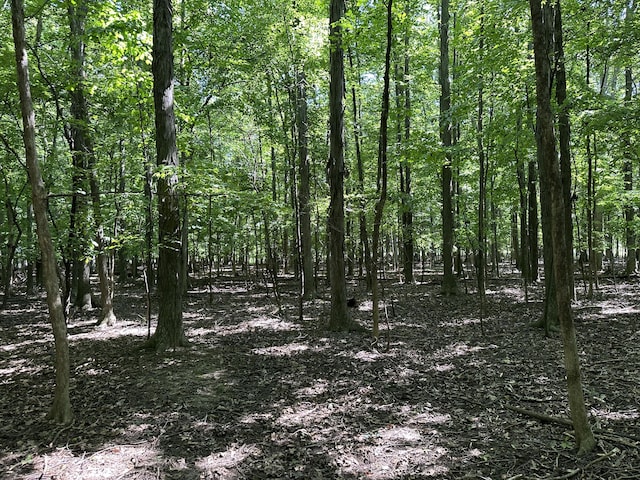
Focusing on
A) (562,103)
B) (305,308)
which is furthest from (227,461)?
(305,308)

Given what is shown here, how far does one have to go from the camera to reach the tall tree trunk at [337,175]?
9453 mm

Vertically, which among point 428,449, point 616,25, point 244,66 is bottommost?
point 428,449

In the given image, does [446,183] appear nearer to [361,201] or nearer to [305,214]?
[361,201]

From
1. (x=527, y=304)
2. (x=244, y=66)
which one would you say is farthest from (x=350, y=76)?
(x=527, y=304)

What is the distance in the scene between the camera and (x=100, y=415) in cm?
509

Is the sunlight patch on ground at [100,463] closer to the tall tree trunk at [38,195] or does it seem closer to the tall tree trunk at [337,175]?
the tall tree trunk at [38,195]

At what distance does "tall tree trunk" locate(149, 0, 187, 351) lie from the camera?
7.50 m

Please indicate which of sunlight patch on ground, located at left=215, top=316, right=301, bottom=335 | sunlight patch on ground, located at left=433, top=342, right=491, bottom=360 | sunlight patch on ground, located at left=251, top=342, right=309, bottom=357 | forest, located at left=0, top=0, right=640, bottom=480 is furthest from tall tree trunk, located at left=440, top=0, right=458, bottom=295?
sunlight patch on ground, located at left=251, top=342, right=309, bottom=357

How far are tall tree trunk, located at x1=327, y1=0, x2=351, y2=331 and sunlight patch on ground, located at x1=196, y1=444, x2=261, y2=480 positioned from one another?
17.9 feet

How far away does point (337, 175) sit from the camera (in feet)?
31.3

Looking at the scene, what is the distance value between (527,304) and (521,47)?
273 inches

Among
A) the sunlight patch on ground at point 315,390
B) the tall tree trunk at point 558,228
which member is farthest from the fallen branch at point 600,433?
the sunlight patch on ground at point 315,390

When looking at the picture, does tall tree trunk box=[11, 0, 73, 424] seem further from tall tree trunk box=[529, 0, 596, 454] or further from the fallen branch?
the fallen branch

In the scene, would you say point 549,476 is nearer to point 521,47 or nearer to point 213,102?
point 521,47
